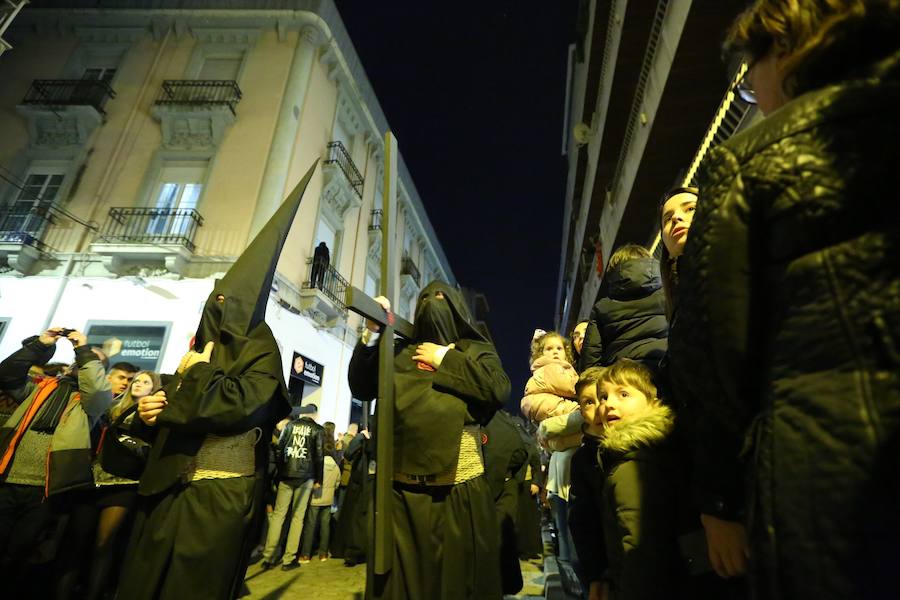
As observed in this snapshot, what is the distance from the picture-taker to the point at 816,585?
0.62m

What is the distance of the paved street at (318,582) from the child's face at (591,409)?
235 centimetres

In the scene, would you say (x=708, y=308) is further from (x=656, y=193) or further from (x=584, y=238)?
(x=584, y=238)

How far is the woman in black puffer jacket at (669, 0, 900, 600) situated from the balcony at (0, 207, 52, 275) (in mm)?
13557

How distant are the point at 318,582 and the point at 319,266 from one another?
8.19 metres

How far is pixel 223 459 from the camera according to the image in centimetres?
229

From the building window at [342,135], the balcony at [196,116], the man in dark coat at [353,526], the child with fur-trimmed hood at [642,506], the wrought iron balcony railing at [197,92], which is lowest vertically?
the man in dark coat at [353,526]

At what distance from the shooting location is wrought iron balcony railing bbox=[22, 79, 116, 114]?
11430mm

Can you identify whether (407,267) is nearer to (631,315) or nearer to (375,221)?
(375,221)

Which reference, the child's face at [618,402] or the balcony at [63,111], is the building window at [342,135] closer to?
the balcony at [63,111]

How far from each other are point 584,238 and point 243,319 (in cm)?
1325

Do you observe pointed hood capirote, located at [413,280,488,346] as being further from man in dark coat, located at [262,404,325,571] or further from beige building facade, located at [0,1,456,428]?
beige building facade, located at [0,1,456,428]

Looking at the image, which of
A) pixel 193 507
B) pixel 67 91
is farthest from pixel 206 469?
pixel 67 91

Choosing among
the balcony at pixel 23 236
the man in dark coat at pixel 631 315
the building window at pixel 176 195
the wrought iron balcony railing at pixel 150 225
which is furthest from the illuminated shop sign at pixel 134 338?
the man in dark coat at pixel 631 315

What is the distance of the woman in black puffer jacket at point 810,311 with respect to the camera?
0.61 m
